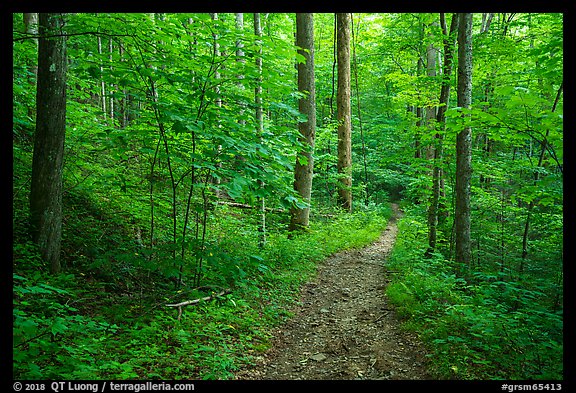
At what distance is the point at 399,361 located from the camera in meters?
4.41

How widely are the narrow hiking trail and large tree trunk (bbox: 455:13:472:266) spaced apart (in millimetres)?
1901

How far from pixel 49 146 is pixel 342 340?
5167 millimetres

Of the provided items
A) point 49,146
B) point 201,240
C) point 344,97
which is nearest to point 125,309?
point 201,240

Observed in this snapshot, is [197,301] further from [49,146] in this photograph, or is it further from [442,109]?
[442,109]

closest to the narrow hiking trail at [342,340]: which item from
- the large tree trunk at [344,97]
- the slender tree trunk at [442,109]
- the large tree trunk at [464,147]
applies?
the large tree trunk at [464,147]

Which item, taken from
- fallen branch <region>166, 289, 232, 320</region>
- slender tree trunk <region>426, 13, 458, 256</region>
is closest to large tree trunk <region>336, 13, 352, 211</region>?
slender tree trunk <region>426, 13, 458, 256</region>

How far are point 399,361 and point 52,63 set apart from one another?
6173mm

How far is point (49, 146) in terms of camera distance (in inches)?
194

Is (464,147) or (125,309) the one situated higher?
(464,147)

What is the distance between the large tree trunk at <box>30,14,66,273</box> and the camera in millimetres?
4754

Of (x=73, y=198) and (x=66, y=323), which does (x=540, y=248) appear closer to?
(x=66, y=323)

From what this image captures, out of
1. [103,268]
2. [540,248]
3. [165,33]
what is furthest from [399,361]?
[540,248]

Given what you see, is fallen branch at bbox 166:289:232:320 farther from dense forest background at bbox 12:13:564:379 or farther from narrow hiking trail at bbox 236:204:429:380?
narrow hiking trail at bbox 236:204:429:380
